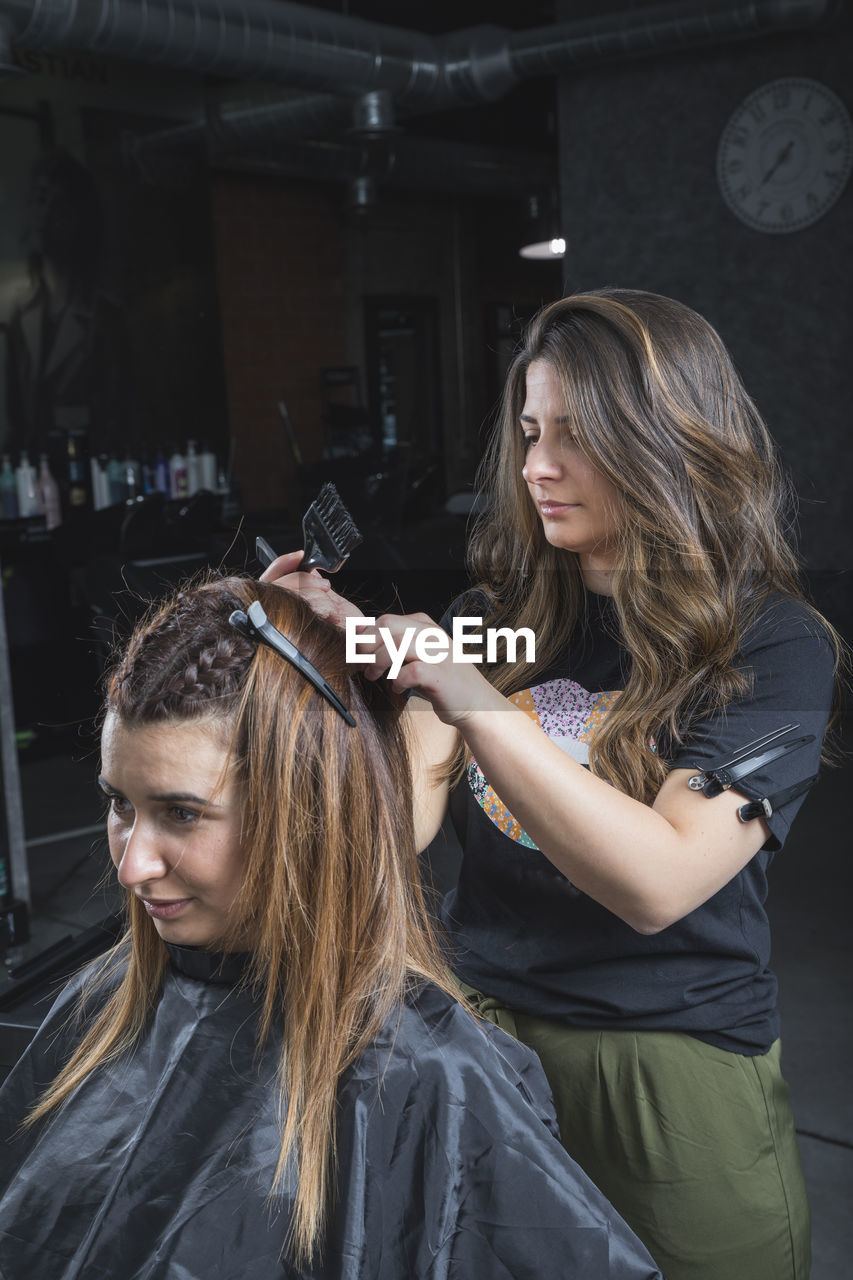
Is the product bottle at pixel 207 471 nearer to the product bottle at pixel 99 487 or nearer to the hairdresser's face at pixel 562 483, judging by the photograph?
the product bottle at pixel 99 487

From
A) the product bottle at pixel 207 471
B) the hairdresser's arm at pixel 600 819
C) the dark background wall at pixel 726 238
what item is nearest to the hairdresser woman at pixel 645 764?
the hairdresser's arm at pixel 600 819

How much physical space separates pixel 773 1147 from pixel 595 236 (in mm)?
4035

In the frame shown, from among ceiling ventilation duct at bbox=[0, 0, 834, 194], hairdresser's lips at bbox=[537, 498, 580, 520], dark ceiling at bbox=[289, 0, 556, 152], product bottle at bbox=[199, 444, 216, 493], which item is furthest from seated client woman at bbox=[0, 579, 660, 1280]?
dark ceiling at bbox=[289, 0, 556, 152]

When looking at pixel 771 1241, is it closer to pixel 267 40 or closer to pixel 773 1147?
pixel 773 1147

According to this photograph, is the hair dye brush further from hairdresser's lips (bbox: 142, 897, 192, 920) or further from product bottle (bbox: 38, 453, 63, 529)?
product bottle (bbox: 38, 453, 63, 529)

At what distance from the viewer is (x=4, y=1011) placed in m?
1.18

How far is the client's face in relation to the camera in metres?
0.85

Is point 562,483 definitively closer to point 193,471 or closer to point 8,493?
point 8,493

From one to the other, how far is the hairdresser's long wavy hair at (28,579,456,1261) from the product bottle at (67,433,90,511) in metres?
3.82

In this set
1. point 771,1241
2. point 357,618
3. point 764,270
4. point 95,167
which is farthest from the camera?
point 95,167

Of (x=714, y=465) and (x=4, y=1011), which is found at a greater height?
(x=714, y=465)

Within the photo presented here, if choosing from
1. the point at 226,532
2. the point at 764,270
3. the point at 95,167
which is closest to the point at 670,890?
the point at 226,532

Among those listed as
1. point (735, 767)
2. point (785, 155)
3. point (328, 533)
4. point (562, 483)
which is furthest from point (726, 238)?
point (328, 533)

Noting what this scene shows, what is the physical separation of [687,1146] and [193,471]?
4.25 meters
